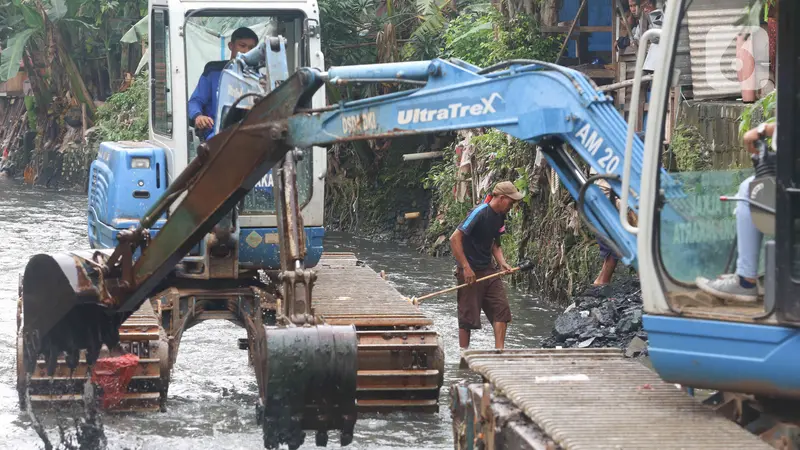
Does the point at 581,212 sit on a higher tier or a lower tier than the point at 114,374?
higher

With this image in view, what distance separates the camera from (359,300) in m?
10.2

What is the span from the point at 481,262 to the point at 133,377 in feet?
12.0

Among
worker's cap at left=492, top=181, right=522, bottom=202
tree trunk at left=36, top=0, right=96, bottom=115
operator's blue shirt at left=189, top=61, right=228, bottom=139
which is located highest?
tree trunk at left=36, top=0, right=96, bottom=115

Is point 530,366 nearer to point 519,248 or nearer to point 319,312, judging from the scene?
point 319,312

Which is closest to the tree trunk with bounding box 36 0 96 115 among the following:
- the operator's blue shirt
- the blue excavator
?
the operator's blue shirt

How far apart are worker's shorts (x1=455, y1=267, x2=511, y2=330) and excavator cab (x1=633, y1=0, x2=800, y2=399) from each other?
636 cm

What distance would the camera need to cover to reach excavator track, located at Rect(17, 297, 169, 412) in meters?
9.00

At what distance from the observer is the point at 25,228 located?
23.3 meters

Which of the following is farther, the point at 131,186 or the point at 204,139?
the point at 131,186

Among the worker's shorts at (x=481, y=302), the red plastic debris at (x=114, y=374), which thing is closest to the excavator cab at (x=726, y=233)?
the red plastic debris at (x=114, y=374)

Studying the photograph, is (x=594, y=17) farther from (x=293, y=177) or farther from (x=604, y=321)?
(x=293, y=177)

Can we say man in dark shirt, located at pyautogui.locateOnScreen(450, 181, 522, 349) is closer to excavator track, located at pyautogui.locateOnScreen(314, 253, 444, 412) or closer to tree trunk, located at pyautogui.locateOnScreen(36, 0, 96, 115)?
excavator track, located at pyautogui.locateOnScreen(314, 253, 444, 412)

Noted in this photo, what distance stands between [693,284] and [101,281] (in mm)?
4039

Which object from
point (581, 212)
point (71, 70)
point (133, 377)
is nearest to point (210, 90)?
point (133, 377)
